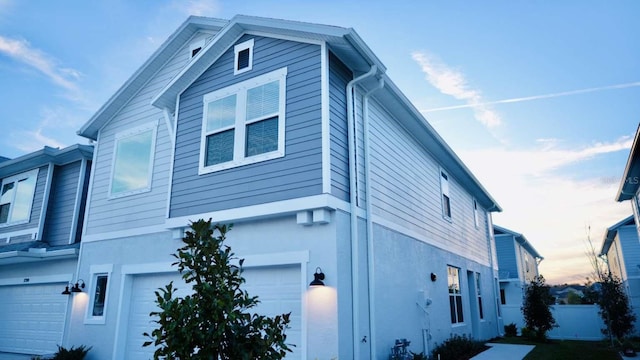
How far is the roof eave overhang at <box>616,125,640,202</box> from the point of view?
10781 millimetres

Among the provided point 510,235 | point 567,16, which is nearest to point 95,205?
point 567,16

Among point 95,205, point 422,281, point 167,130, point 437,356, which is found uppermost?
point 167,130

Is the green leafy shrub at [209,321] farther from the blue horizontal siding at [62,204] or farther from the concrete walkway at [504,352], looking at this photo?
the blue horizontal siding at [62,204]

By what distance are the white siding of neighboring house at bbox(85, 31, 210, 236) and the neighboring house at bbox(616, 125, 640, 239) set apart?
1149 centimetres

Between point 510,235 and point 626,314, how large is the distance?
13937 millimetres

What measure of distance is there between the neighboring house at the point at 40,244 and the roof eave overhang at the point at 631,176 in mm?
14916

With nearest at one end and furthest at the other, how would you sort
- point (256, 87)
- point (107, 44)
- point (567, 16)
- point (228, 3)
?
point (256, 87)
point (567, 16)
point (228, 3)
point (107, 44)

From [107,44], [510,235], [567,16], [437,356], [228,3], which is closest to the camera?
[437,356]

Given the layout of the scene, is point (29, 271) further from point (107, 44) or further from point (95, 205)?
point (107, 44)

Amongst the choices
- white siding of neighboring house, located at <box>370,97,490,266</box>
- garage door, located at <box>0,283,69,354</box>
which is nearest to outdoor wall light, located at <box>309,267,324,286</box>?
white siding of neighboring house, located at <box>370,97,490,266</box>

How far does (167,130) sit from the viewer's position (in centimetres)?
1005

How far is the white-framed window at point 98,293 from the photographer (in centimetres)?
955

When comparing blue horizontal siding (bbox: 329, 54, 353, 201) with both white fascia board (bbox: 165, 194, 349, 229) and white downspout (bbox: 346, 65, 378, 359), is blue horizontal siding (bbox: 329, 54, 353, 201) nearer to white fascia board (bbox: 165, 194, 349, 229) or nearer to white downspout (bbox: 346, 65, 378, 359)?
white downspout (bbox: 346, 65, 378, 359)

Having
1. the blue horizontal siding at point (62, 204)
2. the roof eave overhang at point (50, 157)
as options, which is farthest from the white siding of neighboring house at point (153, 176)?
the blue horizontal siding at point (62, 204)
